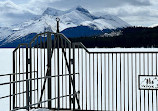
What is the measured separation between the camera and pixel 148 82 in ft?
26.4

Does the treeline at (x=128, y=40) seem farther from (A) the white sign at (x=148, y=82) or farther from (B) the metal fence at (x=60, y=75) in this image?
(A) the white sign at (x=148, y=82)

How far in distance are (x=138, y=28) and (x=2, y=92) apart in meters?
103

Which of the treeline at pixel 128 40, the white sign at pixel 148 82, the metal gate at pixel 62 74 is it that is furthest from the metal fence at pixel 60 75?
the treeline at pixel 128 40

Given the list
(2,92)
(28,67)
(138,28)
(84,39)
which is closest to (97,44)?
(84,39)

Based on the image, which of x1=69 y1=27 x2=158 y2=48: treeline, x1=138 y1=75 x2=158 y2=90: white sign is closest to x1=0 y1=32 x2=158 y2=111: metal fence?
x1=138 y1=75 x2=158 y2=90: white sign

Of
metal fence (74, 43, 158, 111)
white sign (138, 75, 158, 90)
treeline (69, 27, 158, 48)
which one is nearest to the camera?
white sign (138, 75, 158, 90)

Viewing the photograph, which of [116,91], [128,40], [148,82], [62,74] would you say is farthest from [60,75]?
[128,40]

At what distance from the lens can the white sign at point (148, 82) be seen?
7.99 m

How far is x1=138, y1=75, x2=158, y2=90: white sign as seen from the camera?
7.99 metres

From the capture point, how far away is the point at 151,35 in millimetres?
101250

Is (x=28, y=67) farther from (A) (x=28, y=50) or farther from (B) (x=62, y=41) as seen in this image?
(B) (x=62, y=41)

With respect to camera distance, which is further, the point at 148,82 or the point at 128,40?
the point at 128,40

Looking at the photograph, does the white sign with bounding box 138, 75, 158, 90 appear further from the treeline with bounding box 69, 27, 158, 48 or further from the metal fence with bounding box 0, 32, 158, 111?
the treeline with bounding box 69, 27, 158, 48

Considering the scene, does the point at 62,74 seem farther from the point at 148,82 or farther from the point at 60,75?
the point at 148,82
